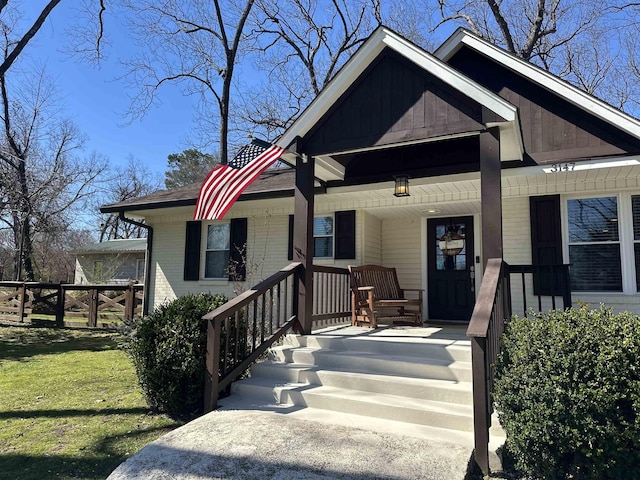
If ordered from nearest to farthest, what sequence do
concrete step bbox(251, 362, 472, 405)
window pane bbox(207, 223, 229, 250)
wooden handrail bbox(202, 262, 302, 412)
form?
1. concrete step bbox(251, 362, 472, 405)
2. wooden handrail bbox(202, 262, 302, 412)
3. window pane bbox(207, 223, 229, 250)

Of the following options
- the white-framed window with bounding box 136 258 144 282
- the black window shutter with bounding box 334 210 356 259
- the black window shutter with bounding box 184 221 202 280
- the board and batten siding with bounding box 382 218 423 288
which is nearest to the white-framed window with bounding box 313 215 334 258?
the black window shutter with bounding box 334 210 356 259

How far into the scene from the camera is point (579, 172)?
6.19m

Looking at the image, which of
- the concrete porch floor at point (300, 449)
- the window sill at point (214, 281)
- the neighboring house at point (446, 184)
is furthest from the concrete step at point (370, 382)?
the window sill at point (214, 281)

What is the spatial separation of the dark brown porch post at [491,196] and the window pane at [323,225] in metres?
4.51

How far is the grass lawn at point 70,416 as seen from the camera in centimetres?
350

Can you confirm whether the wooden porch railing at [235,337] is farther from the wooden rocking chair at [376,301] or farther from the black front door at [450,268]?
the black front door at [450,268]

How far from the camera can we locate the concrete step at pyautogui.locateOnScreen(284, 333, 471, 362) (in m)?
4.70

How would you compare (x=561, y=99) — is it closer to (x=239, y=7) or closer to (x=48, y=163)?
(x=239, y=7)

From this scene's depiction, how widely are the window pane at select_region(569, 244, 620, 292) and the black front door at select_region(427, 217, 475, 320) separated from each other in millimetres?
1658

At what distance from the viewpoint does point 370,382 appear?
4340 mm

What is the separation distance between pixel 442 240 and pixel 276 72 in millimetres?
14129

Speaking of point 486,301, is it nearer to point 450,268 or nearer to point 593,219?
point 593,219

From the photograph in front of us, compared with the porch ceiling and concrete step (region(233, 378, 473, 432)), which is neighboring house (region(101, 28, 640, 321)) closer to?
the porch ceiling

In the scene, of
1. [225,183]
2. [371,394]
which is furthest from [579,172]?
[225,183]
